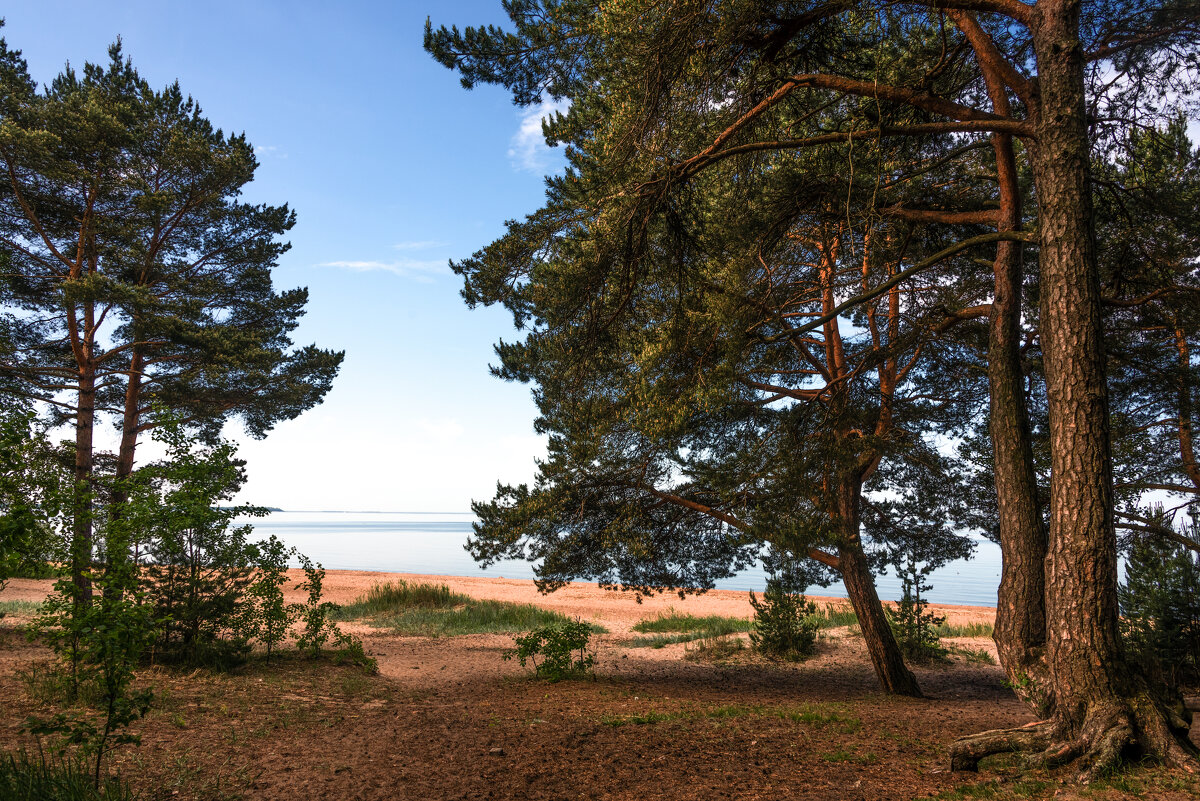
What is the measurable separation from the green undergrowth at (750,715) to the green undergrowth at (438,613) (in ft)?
28.4

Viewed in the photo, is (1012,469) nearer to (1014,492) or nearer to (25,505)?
(1014,492)

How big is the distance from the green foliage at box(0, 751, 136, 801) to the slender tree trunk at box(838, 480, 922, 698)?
7.47 m

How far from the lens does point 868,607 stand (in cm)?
872

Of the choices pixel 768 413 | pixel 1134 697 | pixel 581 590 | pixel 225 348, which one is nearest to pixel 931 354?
pixel 768 413

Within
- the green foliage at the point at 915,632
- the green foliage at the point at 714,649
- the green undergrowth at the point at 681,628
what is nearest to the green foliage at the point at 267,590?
the green foliage at the point at 714,649

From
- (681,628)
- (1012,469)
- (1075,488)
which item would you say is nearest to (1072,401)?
(1075,488)

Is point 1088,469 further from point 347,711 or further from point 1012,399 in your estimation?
point 347,711

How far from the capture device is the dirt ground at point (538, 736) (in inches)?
168

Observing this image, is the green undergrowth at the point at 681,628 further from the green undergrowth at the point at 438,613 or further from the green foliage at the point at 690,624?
the green undergrowth at the point at 438,613

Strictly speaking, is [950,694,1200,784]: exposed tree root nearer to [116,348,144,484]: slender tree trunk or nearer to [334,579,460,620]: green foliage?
[116,348,144,484]: slender tree trunk

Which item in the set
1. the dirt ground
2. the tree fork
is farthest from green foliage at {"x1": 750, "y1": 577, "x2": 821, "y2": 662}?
the tree fork

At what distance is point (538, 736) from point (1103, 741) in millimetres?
3997

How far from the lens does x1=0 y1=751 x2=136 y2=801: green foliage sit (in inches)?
140

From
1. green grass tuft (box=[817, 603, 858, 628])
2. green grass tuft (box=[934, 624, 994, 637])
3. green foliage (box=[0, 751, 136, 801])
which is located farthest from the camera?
green grass tuft (box=[817, 603, 858, 628])
